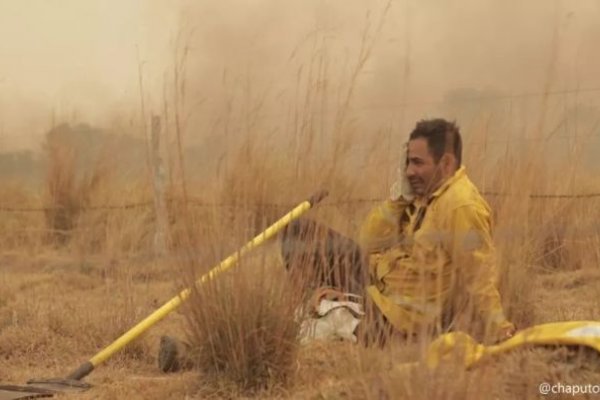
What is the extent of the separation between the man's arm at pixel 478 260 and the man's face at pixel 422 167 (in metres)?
0.27

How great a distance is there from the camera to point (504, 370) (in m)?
2.70

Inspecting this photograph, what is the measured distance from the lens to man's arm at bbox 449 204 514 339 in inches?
112

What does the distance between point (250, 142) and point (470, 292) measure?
1.29 metres

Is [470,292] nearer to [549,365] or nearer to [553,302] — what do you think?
[549,365]

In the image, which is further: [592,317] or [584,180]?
[584,180]

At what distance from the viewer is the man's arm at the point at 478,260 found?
2848 millimetres

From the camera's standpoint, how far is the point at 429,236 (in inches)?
132

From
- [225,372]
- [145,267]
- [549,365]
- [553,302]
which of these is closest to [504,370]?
[549,365]

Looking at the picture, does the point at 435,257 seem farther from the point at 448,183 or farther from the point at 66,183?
the point at 66,183

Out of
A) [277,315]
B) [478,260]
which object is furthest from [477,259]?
[277,315]

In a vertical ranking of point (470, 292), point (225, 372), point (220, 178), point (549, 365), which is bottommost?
point (225, 372)

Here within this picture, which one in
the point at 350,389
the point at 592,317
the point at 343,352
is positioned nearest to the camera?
the point at 350,389

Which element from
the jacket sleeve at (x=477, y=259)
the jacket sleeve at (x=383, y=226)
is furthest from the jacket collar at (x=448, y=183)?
the jacket sleeve at (x=383, y=226)

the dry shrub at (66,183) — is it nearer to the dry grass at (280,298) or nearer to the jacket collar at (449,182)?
the dry grass at (280,298)
